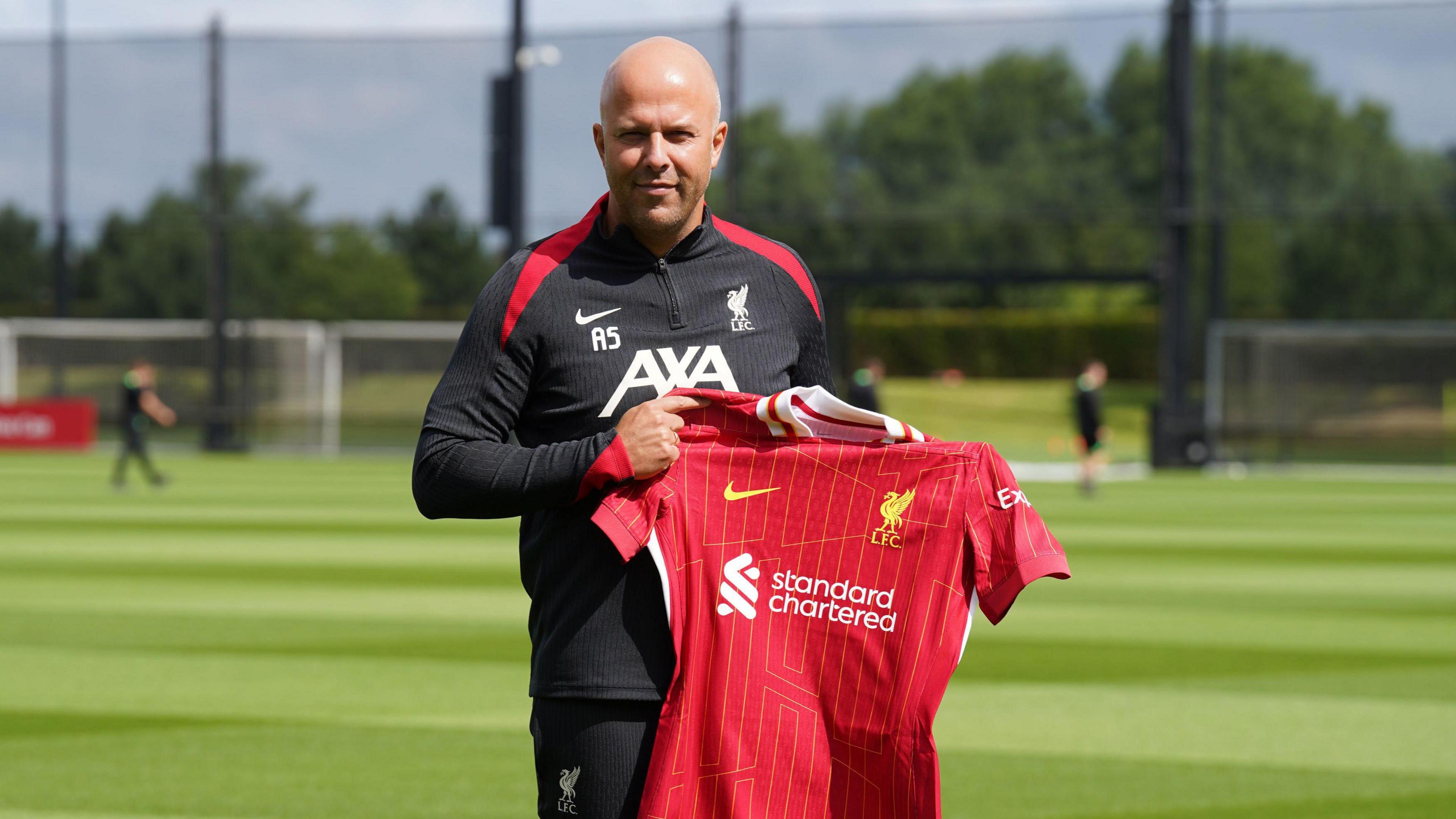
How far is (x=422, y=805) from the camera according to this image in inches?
238

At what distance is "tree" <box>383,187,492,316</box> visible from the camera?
38875 mm

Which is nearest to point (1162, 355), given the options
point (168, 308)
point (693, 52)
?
point (168, 308)

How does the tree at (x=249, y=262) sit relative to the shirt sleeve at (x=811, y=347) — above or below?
above

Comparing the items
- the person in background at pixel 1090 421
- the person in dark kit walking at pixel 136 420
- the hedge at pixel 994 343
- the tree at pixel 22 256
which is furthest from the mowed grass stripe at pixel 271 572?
the hedge at pixel 994 343

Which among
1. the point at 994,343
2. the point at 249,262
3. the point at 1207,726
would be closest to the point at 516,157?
the point at 249,262

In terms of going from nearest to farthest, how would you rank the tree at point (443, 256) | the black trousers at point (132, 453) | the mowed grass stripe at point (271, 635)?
the mowed grass stripe at point (271, 635)
the black trousers at point (132, 453)
the tree at point (443, 256)

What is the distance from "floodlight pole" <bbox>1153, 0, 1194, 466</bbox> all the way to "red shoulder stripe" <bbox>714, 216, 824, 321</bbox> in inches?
1055

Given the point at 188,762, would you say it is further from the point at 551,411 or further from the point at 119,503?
the point at 119,503

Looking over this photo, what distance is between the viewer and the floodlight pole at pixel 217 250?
1352 inches

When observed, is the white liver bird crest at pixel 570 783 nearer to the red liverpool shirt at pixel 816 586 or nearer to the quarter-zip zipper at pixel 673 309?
the red liverpool shirt at pixel 816 586

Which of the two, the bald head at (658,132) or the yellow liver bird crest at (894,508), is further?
the yellow liver bird crest at (894,508)

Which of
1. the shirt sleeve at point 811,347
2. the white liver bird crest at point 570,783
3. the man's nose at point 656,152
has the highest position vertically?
the man's nose at point 656,152

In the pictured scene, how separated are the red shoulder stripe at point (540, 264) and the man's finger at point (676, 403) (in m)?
0.29

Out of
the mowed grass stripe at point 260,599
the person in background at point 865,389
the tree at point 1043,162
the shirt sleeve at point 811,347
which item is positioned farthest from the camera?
the tree at point 1043,162
